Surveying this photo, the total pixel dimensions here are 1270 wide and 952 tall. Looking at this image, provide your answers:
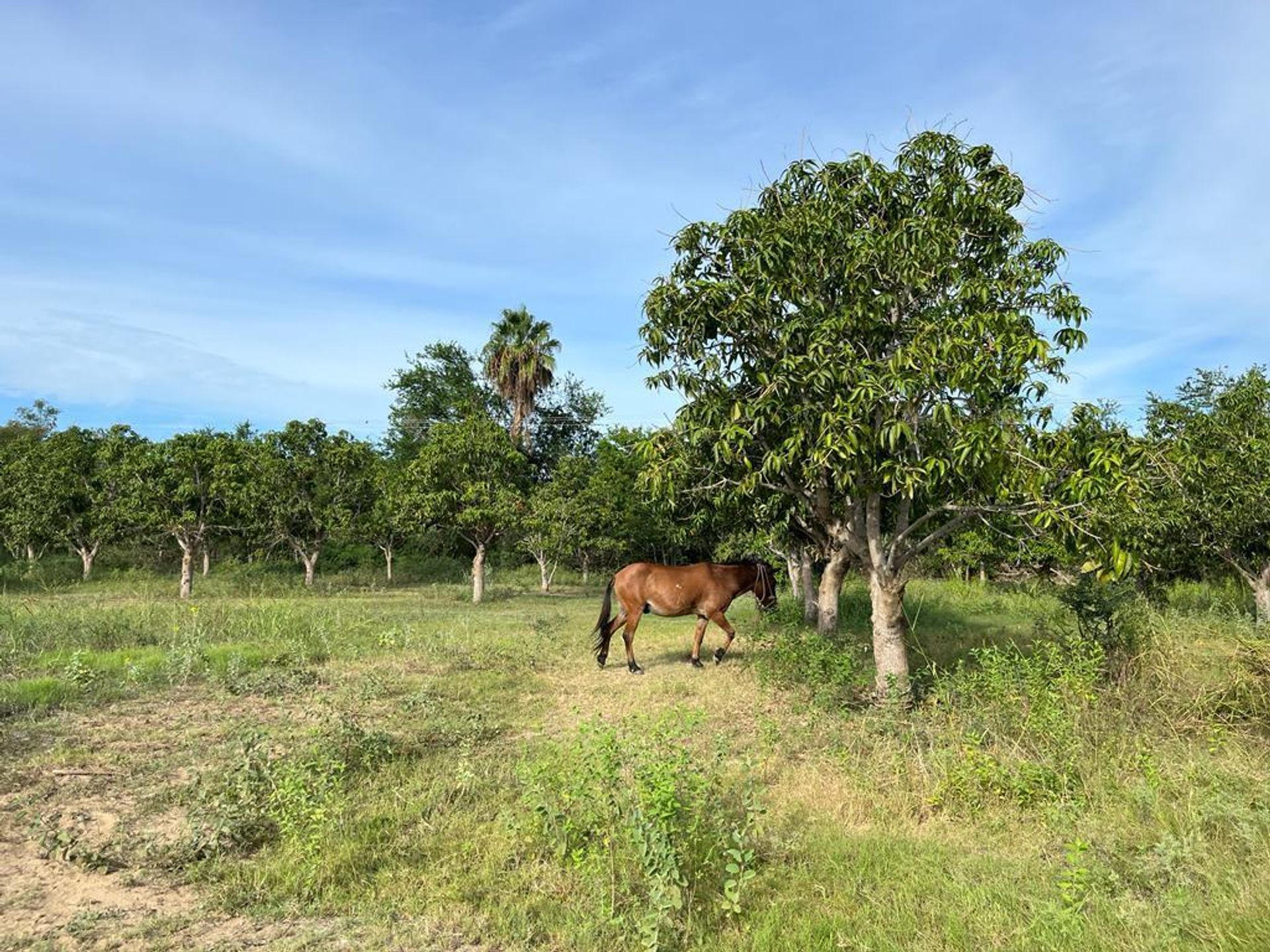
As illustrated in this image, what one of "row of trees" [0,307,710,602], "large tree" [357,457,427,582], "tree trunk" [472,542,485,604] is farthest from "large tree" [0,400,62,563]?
"tree trunk" [472,542,485,604]

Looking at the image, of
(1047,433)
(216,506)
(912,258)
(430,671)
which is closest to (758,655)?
(430,671)

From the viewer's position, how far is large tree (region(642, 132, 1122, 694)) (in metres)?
6.85

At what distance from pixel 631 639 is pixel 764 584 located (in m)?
2.95

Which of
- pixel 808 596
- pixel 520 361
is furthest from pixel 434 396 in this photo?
pixel 808 596

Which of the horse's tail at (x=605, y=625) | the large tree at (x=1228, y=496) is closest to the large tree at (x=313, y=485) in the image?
the horse's tail at (x=605, y=625)

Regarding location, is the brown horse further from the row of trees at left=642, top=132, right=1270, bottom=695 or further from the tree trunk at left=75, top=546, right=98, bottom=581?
the tree trunk at left=75, top=546, right=98, bottom=581

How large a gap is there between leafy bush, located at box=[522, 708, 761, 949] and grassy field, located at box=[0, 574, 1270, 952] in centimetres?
3

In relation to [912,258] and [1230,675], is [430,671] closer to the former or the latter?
[912,258]

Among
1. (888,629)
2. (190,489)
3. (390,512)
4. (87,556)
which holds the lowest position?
(888,629)

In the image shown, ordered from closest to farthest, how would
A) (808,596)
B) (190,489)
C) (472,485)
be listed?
(808,596) → (190,489) → (472,485)

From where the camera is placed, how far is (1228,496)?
49.1ft

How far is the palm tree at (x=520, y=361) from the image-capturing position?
36375 mm

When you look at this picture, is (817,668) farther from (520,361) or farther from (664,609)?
(520,361)

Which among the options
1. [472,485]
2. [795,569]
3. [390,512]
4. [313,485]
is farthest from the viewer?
[313,485]
